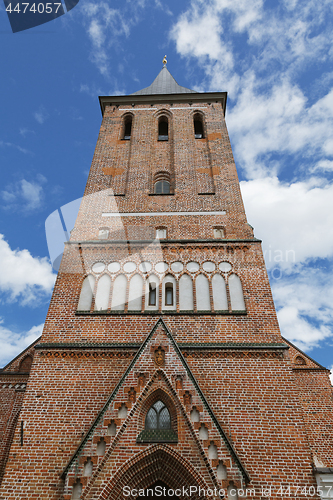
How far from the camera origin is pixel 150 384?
7656mm

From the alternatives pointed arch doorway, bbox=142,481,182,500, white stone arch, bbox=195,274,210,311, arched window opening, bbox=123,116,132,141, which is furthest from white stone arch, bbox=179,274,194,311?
arched window opening, bbox=123,116,132,141

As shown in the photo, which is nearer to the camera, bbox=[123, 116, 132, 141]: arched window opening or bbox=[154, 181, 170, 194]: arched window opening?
bbox=[154, 181, 170, 194]: arched window opening

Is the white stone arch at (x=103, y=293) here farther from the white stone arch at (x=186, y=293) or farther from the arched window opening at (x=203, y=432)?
the arched window opening at (x=203, y=432)

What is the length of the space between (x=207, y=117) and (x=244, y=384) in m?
12.9

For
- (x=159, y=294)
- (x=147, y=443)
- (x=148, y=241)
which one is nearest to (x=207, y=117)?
(x=148, y=241)

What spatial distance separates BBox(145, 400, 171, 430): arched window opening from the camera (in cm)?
753

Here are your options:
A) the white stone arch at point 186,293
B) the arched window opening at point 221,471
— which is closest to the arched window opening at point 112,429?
the arched window opening at point 221,471

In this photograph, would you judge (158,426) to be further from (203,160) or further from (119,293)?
(203,160)

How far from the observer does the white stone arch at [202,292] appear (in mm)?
9836

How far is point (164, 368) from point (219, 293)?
3107 millimetres

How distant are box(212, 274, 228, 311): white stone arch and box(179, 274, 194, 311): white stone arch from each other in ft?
2.20

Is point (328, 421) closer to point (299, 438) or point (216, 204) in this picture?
point (299, 438)

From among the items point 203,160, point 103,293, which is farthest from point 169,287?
point 203,160

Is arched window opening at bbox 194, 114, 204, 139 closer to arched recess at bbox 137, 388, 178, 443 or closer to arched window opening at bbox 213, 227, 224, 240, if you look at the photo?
arched window opening at bbox 213, 227, 224, 240
